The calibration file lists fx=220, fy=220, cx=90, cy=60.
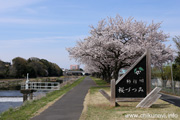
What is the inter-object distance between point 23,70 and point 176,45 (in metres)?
74.9

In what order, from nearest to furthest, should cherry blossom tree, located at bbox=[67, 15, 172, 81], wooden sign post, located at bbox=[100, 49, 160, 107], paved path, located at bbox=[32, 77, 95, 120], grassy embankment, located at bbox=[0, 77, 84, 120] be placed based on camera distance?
paved path, located at bbox=[32, 77, 95, 120] < grassy embankment, located at bbox=[0, 77, 84, 120] < wooden sign post, located at bbox=[100, 49, 160, 107] < cherry blossom tree, located at bbox=[67, 15, 172, 81]

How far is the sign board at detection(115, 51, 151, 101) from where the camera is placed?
42.7 feet

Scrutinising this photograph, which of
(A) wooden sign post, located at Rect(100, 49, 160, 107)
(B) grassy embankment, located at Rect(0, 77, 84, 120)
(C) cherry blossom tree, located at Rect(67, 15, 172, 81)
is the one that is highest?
(C) cherry blossom tree, located at Rect(67, 15, 172, 81)

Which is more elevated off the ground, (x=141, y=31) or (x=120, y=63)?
(x=141, y=31)

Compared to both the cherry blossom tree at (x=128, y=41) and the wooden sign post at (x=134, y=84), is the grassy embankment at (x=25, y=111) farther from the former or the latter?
the cherry blossom tree at (x=128, y=41)

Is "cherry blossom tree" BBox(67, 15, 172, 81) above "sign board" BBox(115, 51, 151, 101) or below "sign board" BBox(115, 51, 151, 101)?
above

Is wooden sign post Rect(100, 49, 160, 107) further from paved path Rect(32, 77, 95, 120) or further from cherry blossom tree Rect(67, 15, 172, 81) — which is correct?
cherry blossom tree Rect(67, 15, 172, 81)

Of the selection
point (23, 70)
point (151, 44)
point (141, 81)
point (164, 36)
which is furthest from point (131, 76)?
point (23, 70)

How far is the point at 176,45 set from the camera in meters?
31.2

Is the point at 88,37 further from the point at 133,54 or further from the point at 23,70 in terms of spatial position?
the point at 23,70

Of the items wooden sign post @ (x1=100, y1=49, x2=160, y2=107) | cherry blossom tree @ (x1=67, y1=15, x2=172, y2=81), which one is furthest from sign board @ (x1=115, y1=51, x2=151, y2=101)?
cherry blossom tree @ (x1=67, y1=15, x2=172, y2=81)

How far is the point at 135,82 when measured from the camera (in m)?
13.1

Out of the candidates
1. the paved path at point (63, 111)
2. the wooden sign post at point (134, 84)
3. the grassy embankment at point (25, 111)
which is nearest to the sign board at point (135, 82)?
the wooden sign post at point (134, 84)

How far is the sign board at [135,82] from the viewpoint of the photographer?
13.0 m
